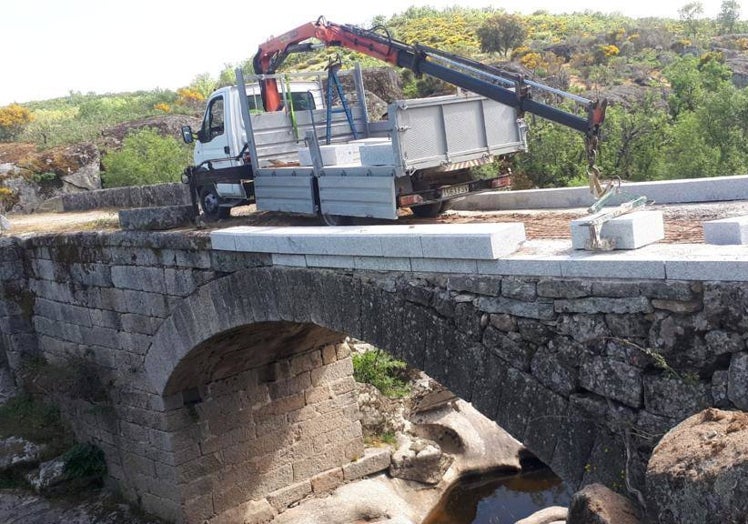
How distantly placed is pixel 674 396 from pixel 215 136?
27.2 ft

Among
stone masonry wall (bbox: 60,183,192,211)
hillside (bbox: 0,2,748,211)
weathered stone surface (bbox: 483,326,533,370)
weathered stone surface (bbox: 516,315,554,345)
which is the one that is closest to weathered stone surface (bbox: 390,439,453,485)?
stone masonry wall (bbox: 60,183,192,211)

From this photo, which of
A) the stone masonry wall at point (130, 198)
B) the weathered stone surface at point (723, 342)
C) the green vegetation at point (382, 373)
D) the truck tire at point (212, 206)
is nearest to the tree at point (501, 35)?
the stone masonry wall at point (130, 198)

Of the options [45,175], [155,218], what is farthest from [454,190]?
[45,175]

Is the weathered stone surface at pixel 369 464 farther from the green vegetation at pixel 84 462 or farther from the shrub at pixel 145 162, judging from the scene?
the shrub at pixel 145 162

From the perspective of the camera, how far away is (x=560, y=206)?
8500mm

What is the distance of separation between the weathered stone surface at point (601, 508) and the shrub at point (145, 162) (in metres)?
16.6

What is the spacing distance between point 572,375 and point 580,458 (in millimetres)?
496

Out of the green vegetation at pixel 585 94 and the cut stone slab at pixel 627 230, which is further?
the green vegetation at pixel 585 94

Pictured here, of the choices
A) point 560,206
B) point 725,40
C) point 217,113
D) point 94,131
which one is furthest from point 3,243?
point 725,40

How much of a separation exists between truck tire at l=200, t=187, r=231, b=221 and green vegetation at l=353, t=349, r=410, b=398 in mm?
4275

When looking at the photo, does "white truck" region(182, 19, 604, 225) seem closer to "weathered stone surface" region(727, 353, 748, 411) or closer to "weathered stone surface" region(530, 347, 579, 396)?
"weathered stone surface" region(530, 347, 579, 396)

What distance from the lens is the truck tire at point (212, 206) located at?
10.4 meters

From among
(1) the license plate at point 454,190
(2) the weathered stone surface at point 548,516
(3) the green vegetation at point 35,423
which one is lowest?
(2) the weathered stone surface at point 548,516

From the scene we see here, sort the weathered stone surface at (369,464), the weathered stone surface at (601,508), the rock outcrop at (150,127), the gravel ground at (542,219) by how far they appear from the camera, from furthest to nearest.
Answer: the rock outcrop at (150,127), the weathered stone surface at (369,464), the gravel ground at (542,219), the weathered stone surface at (601,508)
